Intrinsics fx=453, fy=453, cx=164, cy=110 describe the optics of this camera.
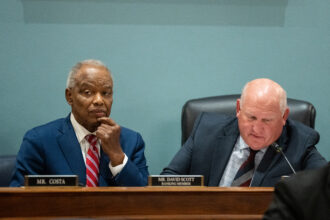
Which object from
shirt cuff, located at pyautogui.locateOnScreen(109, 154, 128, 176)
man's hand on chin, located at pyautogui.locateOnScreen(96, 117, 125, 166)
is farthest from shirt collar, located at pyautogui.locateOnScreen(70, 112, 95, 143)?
shirt cuff, located at pyautogui.locateOnScreen(109, 154, 128, 176)

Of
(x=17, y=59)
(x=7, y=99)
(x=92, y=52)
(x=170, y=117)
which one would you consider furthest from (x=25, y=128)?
(x=170, y=117)

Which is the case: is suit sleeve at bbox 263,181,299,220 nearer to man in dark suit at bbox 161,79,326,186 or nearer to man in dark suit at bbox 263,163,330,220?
man in dark suit at bbox 263,163,330,220

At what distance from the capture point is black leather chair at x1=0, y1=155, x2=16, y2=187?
2289mm

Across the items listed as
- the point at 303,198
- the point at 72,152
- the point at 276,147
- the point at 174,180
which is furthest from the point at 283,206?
the point at 72,152

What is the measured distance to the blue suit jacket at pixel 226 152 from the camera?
80.5 inches

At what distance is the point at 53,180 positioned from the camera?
158 centimetres

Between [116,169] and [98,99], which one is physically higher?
[98,99]

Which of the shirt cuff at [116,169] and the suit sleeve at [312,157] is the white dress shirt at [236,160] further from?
the shirt cuff at [116,169]

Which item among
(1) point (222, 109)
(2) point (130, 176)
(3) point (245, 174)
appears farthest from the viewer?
(1) point (222, 109)

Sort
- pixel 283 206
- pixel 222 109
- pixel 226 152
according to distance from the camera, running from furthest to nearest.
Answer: pixel 222 109 → pixel 226 152 → pixel 283 206

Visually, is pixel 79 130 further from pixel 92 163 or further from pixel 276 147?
pixel 276 147

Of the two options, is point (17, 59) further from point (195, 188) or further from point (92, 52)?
point (195, 188)

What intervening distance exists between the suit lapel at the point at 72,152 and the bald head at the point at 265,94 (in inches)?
31.2

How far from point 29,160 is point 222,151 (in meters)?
0.89
